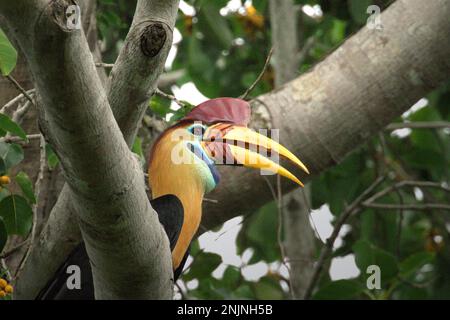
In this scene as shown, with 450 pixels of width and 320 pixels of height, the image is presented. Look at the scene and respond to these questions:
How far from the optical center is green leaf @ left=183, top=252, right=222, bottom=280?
336 cm

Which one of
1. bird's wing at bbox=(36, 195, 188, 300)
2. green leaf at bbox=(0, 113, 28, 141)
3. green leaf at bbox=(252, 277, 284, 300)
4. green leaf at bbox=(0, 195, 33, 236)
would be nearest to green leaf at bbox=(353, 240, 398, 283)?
green leaf at bbox=(252, 277, 284, 300)

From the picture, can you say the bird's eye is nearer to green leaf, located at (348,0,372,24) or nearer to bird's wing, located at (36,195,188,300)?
bird's wing, located at (36,195,188,300)

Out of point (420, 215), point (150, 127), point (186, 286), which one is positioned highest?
point (420, 215)

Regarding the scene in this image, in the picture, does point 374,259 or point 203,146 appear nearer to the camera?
point 203,146

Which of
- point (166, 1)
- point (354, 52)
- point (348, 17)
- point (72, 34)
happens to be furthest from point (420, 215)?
point (72, 34)

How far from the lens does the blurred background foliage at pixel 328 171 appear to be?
3365mm

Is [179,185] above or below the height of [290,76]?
below

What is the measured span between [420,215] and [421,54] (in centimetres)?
223

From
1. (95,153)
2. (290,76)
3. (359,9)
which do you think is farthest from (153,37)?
(290,76)

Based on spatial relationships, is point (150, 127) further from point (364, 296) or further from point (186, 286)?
point (364, 296)

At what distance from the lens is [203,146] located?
9.36 feet

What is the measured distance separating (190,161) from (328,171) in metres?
1.27

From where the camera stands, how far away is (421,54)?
298cm

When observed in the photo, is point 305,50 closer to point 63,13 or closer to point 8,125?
point 8,125
